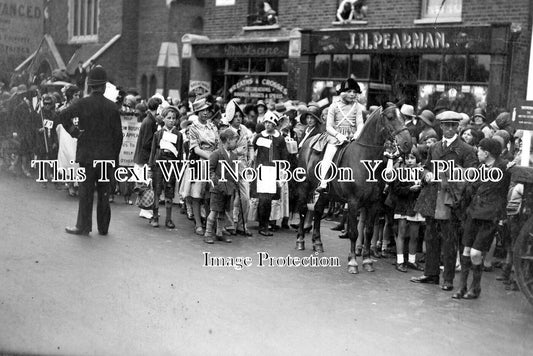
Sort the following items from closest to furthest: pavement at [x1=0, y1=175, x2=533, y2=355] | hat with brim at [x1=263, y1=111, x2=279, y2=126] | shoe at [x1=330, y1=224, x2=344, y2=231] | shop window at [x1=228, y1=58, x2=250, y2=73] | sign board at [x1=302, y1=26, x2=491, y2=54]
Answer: pavement at [x1=0, y1=175, x2=533, y2=355] < hat with brim at [x1=263, y1=111, x2=279, y2=126] < shoe at [x1=330, y1=224, x2=344, y2=231] < sign board at [x1=302, y1=26, x2=491, y2=54] < shop window at [x1=228, y1=58, x2=250, y2=73]

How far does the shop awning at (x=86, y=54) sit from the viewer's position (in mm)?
5634

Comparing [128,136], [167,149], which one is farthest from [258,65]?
[128,136]

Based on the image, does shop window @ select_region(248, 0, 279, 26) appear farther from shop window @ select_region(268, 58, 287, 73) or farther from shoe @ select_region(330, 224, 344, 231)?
shoe @ select_region(330, 224, 344, 231)

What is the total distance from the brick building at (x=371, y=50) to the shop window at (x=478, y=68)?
2 centimetres

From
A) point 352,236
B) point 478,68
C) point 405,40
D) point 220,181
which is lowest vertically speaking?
point 352,236

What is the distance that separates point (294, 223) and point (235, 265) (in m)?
4.58

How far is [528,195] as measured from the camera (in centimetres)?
646

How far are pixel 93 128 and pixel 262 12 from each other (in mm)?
12552

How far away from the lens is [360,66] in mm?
15195

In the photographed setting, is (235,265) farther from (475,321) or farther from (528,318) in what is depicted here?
(528,318)

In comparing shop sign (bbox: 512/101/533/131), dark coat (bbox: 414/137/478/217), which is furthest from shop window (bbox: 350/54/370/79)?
shop sign (bbox: 512/101/533/131)

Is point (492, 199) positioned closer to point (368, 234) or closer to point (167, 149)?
point (368, 234)

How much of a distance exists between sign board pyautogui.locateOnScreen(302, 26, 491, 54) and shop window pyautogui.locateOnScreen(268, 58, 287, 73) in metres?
0.86

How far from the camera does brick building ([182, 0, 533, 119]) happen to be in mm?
12766
